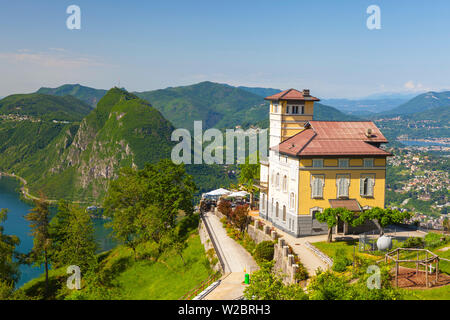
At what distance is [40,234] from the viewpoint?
62.2 meters

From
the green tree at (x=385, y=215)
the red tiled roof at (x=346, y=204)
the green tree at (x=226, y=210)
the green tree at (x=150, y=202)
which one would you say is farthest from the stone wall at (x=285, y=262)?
the green tree at (x=150, y=202)

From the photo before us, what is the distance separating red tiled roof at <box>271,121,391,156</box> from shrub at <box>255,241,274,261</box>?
1078cm

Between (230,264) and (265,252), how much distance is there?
3.63 m

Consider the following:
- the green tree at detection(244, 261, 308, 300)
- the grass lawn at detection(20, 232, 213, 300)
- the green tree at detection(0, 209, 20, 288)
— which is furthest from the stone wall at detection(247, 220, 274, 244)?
the green tree at detection(0, 209, 20, 288)

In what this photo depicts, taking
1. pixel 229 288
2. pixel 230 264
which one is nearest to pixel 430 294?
pixel 229 288

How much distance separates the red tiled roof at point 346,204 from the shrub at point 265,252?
9671 mm

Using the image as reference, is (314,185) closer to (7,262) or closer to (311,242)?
(311,242)

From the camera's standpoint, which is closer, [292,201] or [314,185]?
[314,185]

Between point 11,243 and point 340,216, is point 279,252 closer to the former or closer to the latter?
point 340,216

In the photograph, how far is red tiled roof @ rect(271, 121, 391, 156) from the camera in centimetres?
5028

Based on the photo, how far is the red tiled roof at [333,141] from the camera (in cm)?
5028

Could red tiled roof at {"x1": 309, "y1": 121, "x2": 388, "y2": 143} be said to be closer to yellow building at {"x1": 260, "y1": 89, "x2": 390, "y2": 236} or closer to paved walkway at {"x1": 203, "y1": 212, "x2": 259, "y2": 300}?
yellow building at {"x1": 260, "y1": 89, "x2": 390, "y2": 236}

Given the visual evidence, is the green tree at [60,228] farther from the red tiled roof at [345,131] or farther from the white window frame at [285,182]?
the red tiled roof at [345,131]
